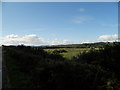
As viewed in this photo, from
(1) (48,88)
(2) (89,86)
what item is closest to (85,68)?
(2) (89,86)

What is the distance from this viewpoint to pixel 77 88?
8461 millimetres

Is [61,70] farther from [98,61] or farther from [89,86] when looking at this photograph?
[98,61]

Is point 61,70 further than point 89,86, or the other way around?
point 61,70

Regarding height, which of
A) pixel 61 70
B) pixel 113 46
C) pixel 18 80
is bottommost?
pixel 18 80

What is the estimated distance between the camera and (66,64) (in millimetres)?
9523

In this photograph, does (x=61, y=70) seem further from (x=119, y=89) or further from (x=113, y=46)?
(x=113, y=46)

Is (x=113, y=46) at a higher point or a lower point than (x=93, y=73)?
higher

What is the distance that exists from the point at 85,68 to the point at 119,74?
10.0 feet

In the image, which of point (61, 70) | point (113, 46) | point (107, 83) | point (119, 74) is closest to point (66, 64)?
point (61, 70)

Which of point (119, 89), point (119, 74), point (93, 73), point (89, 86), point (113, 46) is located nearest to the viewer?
point (119, 89)

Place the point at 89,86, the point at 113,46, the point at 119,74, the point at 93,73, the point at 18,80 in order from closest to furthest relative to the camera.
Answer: the point at 89,86 < the point at 93,73 < the point at 18,80 < the point at 119,74 < the point at 113,46

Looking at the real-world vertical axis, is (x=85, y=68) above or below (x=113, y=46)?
below

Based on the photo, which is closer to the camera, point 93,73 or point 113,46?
point 93,73

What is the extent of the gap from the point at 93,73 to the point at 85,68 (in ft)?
1.74
